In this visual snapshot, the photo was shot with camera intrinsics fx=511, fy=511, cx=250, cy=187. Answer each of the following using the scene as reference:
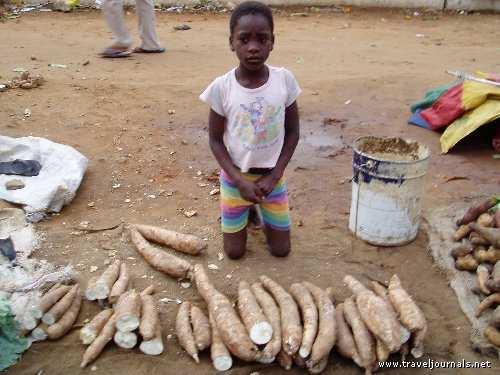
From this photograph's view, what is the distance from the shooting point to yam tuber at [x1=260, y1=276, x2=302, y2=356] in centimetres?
221

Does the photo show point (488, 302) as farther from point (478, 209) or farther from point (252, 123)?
point (252, 123)

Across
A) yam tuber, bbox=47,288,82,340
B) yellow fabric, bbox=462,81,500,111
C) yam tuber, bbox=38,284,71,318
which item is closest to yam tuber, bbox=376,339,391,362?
yam tuber, bbox=47,288,82,340

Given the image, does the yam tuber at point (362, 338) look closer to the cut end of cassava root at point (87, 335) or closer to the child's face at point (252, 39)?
the cut end of cassava root at point (87, 335)

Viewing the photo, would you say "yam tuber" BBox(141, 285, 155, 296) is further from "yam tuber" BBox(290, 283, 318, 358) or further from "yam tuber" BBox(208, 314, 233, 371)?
"yam tuber" BBox(290, 283, 318, 358)

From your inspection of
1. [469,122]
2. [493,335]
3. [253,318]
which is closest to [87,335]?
[253,318]

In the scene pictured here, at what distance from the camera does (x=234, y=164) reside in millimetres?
2904

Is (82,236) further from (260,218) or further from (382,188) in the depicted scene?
(382,188)

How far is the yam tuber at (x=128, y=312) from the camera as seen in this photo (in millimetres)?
2309

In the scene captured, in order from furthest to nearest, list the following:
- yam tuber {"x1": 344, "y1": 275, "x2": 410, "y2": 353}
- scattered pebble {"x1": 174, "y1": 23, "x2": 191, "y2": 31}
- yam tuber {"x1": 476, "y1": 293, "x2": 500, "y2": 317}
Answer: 1. scattered pebble {"x1": 174, "y1": 23, "x2": 191, "y2": 31}
2. yam tuber {"x1": 476, "y1": 293, "x2": 500, "y2": 317}
3. yam tuber {"x1": 344, "y1": 275, "x2": 410, "y2": 353}

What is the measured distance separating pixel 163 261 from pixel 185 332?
59 centimetres

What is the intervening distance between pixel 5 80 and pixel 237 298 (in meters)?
4.90

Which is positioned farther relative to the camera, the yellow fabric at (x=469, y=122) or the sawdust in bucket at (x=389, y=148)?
the yellow fabric at (x=469, y=122)

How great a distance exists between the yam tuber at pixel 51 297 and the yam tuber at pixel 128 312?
0.34 m

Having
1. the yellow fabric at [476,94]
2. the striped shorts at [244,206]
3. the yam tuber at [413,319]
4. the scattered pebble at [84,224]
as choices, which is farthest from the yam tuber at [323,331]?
the yellow fabric at [476,94]
